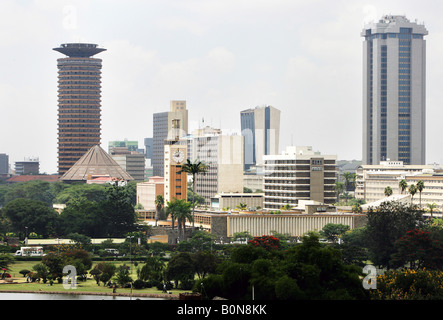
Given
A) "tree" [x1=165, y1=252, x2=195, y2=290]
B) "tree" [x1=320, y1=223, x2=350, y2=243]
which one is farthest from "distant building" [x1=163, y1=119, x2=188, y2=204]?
"tree" [x1=165, y1=252, x2=195, y2=290]

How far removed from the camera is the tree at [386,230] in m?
111

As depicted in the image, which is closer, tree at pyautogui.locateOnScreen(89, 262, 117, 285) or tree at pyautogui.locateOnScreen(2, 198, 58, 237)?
tree at pyautogui.locateOnScreen(89, 262, 117, 285)

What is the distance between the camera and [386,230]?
11431 cm

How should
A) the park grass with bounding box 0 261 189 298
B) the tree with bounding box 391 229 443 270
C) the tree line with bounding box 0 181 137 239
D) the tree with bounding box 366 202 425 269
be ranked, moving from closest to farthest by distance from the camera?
the park grass with bounding box 0 261 189 298 → the tree with bounding box 391 229 443 270 → the tree with bounding box 366 202 425 269 → the tree line with bounding box 0 181 137 239

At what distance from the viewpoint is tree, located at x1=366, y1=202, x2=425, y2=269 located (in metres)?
111

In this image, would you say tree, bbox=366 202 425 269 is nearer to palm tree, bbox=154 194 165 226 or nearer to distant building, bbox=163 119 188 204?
distant building, bbox=163 119 188 204

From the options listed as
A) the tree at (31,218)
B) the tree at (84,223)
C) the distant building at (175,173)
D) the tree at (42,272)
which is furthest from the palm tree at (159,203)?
the tree at (42,272)

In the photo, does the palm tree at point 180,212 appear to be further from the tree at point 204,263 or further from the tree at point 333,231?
the tree at point 204,263

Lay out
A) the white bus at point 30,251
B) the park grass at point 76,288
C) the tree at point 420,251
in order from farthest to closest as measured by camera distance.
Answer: the white bus at point 30,251 → the tree at point 420,251 → the park grass at point 76,288

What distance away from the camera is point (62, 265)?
3925 inches

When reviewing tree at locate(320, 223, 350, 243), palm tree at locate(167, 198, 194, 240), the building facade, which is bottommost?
tree at locate(320, 223, 350, 243)
